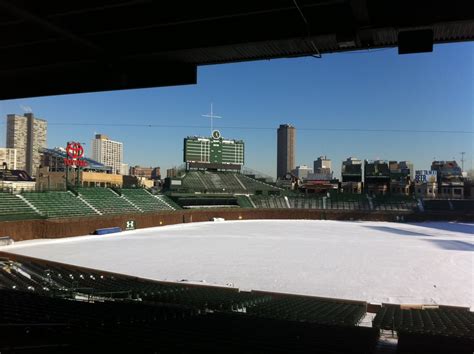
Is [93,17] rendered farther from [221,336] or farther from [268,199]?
[268,199]

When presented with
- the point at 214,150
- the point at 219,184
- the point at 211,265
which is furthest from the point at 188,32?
the point at 214,150

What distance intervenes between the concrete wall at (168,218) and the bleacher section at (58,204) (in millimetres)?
1582

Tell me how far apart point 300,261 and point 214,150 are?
69422mm

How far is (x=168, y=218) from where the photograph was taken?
69688mm

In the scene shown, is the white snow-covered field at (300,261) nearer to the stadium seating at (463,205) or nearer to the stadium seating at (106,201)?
the stadium seating at (106,201)

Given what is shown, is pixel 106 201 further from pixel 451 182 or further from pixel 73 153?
pixel 451 182

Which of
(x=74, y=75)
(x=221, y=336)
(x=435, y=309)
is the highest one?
(x=74, y=75)

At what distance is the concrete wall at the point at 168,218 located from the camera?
1741 inches

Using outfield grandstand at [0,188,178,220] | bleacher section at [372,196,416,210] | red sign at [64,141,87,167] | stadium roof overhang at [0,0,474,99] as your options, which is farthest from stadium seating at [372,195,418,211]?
stadium roof overhang at [0,0,474,99]

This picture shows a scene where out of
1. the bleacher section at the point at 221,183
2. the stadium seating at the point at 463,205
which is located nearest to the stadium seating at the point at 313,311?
the bleacher section at the point at 221,183

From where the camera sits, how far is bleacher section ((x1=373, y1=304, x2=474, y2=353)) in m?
7.83

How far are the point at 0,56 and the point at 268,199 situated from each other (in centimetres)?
8041

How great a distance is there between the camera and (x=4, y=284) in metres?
17.5

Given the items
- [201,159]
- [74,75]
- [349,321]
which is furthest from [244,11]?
[201,159]
